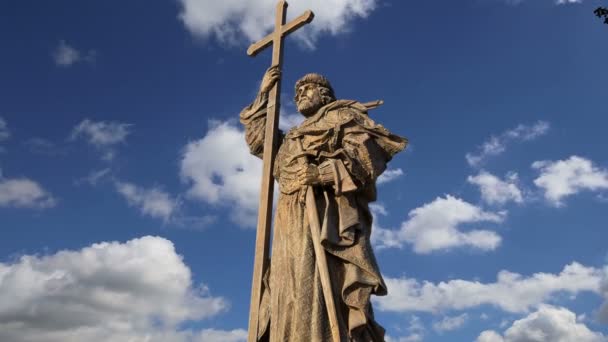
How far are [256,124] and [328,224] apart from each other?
2392 millimetres

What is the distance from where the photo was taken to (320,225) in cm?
852

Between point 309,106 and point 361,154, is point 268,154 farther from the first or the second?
point 361,154

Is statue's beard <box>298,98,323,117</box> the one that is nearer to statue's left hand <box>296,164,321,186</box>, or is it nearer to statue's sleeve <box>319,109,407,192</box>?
statue's sleeve <box>319,109,407,192</box>

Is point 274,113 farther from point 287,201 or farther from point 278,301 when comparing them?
point 278,301

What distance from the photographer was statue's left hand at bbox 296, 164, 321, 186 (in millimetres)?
8695

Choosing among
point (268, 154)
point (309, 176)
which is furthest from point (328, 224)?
point (268, 154)

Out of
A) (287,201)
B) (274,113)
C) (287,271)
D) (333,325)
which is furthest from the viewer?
(274,113)

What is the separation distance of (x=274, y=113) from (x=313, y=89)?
0.64 metres

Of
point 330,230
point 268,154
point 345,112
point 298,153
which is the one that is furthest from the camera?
point 268,154

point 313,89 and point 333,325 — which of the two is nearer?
point 333,325

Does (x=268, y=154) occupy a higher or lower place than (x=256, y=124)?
lower

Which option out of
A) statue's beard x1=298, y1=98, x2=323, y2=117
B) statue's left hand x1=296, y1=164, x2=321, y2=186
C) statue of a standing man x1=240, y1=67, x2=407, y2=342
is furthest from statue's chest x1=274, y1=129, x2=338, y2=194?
statue's beard x1=298, y1=98, x2=323, y2=117

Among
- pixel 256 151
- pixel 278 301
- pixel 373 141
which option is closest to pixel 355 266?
pixel 278 301

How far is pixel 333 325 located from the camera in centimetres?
789
